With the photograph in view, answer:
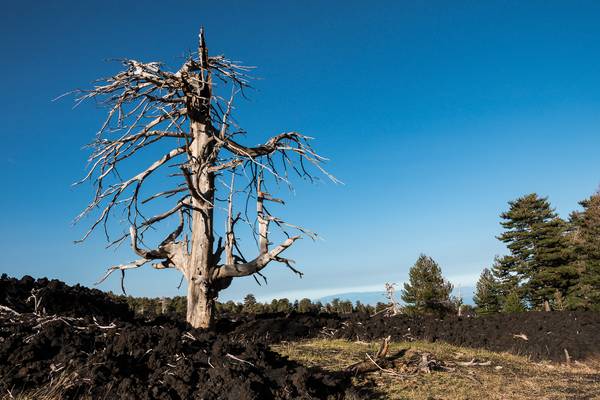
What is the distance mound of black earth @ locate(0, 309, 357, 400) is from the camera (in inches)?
172

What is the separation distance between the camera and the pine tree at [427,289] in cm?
3147

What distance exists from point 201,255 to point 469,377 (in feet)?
16.5

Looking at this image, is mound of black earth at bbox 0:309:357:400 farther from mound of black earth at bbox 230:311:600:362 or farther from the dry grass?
mound of black earth at bbox 230:311:600:362

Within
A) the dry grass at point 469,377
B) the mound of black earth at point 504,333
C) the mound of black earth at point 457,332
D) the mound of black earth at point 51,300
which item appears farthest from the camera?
the mound of black earth at point 504,333

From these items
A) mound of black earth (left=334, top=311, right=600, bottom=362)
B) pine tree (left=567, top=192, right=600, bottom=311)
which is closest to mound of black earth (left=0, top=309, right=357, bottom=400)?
mound of black earth (left=334, top=311, right=600, bottom=362)

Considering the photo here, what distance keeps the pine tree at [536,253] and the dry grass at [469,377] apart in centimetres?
2523

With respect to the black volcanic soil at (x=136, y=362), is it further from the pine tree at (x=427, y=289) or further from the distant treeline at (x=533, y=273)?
the pine tree at (x=427, y=289)

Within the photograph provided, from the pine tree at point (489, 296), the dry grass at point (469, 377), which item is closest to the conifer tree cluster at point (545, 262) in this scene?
the pine tree at point (489, 296)

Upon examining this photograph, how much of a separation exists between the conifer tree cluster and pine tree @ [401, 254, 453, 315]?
379 centimetres

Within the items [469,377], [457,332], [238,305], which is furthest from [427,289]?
[469,377]

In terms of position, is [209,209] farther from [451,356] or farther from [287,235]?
[451,356]

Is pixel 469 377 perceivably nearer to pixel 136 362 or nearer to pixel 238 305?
pixel 136 362

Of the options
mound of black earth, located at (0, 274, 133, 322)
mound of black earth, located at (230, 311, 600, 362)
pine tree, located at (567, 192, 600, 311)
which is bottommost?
mound of black earth, located at (230, 311, 600, 362)

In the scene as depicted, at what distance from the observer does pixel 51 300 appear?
28.8ft
